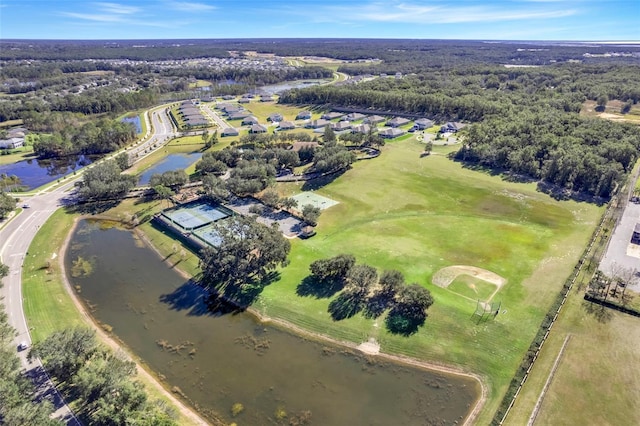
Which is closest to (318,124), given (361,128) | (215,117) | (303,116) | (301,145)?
(303,116)

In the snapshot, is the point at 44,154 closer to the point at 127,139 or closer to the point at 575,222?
the point at 127,139

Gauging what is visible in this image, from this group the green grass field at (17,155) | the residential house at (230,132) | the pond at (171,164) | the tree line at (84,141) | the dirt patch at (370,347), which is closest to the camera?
the dirt patch at (370,347)

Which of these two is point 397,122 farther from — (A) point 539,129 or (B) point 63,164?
(B) point 63,164

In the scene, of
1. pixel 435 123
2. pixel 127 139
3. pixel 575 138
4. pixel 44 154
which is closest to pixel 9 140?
pixel 44 154

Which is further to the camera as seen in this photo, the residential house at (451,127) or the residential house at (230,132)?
the residential house at (230,132)

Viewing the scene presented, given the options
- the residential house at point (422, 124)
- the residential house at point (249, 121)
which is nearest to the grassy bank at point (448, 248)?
the residential house at point (422, 124)

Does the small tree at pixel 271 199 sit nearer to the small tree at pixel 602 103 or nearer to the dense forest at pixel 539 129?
the dense forest at pixel 539 129
